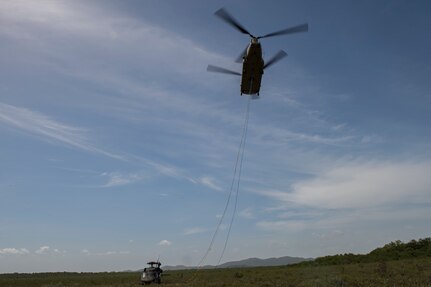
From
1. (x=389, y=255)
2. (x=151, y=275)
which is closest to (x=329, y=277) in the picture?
(x=151, y=275)

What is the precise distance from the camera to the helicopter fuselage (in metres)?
22.6

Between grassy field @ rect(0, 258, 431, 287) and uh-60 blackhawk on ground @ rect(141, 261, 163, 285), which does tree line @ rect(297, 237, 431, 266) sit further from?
uh-60 blackhawk on ground @ rect(141, 261, 163, 285)

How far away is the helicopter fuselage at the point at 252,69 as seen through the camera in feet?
74.2

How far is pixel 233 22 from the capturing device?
23016 mm

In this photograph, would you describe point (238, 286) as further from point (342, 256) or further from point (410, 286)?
point (342, 256)

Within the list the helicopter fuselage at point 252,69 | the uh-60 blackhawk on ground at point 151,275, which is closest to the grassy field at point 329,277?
the uh-60 blackhawk on ground at point 151,275

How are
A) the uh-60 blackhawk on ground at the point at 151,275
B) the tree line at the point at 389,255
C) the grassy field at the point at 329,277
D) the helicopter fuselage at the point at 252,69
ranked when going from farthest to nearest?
the tree line at the point at 389,255
the uh-60 blackhawk on ground at the point at 151,275
the grassy field at the point at 329,277
the helicopter fuselage at the point at 252,69

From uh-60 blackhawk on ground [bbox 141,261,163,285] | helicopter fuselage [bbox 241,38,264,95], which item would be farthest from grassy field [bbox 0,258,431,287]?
helicopter fuselage [bbox 241,38,264,95]

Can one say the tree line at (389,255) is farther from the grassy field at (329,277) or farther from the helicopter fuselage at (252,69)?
the helicopter fuselage at (252,69)

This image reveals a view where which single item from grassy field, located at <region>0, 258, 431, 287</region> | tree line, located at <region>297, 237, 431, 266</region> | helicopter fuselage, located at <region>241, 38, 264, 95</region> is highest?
helicopter fuselage, located at <region>241, 38, 264, 95</region>

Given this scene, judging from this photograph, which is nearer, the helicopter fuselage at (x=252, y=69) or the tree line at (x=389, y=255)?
the helicopter fuselage at (x=252, y=69)

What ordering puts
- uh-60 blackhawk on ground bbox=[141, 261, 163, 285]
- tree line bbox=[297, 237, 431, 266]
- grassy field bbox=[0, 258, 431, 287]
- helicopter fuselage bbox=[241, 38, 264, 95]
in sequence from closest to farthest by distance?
helicopter fuselage bbox=[241, 38, 264, 95] → grassy field bbox=[0, 258, 431, 287] → uh-60 blackhawk on ground bbox=[141, 261, 163, 285] → tree line bbox=[297, 237, 431, 266]

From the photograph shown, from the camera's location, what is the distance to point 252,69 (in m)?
23.4

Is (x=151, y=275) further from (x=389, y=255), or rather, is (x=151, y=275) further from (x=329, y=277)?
(x=389, y=255)
